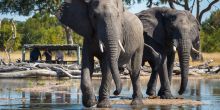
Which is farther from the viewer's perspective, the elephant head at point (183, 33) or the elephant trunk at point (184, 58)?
the elephant head at point (183, 33)

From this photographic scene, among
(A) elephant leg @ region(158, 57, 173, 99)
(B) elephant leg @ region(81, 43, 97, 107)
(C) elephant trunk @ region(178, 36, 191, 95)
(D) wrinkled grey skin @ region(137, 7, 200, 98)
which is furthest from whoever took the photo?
(A) elephant leg @ region(158, 57, 173, 99)

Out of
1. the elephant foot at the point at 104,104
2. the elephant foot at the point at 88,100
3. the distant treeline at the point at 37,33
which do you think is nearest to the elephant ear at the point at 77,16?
the elephant foot at the point at 88,100

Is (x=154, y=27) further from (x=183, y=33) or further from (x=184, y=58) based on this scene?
(x=184, y=58)

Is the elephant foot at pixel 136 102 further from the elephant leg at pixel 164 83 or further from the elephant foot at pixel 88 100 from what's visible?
the elephant leg at pixel 164 83

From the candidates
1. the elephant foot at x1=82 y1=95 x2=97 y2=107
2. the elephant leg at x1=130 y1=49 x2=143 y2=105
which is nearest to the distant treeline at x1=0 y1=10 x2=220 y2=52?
the elephant leg at x1=130 y1=49 x2=143 y2=105

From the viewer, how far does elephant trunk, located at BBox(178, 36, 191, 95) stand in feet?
57.0

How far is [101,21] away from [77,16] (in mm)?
968

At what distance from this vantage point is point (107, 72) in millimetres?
14805

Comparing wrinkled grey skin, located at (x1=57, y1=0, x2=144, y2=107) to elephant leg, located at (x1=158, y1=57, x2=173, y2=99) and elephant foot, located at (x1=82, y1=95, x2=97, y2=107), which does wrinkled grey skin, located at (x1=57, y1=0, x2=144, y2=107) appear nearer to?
elephant foot, located at (x1=82, y1=95, x2=97, y2=107)

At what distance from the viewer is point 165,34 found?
64.9 feet

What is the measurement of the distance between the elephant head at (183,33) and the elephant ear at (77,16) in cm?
359

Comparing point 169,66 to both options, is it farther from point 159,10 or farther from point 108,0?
point 108,0

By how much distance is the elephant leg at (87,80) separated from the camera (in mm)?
14812

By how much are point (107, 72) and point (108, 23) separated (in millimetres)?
1229
